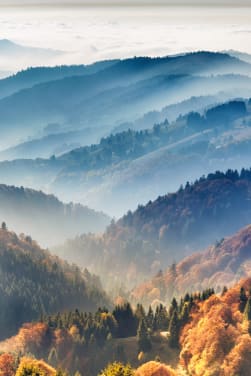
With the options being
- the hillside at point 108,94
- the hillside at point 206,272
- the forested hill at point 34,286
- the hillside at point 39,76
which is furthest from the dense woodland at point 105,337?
the hillside at point 39,76

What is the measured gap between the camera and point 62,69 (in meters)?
106

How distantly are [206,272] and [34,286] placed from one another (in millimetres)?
13052

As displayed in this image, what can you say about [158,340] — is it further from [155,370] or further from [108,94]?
[108,94]

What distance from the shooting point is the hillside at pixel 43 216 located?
5502cm

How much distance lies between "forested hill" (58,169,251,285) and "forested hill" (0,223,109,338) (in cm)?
1619

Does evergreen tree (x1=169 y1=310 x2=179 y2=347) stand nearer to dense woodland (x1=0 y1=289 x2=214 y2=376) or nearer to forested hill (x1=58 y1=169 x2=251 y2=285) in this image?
dense woodland (x1=0 y1=289 x2=214 y2=376)

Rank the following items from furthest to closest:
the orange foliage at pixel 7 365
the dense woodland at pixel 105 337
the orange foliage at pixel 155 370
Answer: the dense woodland at pixel 105 337 → the orange foliage at pixel 155 370 → the orange foliage at pixel 7 365

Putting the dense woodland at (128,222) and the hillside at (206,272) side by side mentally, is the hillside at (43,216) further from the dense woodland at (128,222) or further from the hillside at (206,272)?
the hillside at (206,272)

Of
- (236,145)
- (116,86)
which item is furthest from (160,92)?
(236,145)

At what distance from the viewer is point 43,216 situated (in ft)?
190

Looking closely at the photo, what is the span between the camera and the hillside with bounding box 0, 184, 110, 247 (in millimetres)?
55019

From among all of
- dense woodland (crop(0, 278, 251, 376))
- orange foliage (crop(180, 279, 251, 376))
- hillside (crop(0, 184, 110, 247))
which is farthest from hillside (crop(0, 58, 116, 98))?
orange foliage (crop(180, 279, 251, 376))

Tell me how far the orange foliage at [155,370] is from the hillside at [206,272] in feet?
53.5

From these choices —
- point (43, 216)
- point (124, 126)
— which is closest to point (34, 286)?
point (43, 216)
